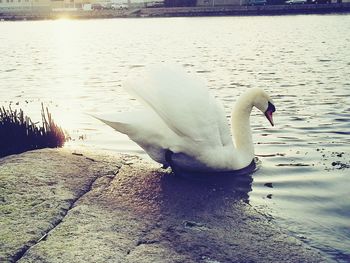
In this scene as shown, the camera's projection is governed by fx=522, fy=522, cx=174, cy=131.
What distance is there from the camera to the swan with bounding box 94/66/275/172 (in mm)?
6484

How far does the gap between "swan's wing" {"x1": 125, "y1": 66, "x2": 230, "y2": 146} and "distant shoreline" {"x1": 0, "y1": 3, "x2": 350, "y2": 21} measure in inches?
3525

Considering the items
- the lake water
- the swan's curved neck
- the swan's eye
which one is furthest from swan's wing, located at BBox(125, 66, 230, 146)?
the swan's eye

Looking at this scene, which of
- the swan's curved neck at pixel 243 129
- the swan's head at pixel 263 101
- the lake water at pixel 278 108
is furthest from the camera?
the swan's head at pixel 263 101

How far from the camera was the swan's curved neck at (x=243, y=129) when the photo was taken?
7551 mm

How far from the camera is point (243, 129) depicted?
756cm

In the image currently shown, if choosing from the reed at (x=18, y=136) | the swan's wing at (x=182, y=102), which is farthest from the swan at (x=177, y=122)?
the reed at (x=18, y=136)

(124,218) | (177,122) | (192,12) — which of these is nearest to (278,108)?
(177,122)

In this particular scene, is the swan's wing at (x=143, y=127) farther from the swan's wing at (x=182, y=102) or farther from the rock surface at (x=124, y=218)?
the rock surface at (x=124, y=218)

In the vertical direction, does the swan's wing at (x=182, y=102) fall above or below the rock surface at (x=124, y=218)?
above

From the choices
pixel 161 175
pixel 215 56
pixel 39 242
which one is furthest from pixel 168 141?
pixel 215 56

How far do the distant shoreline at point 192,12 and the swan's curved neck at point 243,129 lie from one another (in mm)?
88530

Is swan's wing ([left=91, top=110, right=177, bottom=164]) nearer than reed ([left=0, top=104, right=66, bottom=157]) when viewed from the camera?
Yes

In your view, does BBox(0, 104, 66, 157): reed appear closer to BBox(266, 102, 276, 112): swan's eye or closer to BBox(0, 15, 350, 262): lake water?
BBox(0, 15, 350, 262): lake water

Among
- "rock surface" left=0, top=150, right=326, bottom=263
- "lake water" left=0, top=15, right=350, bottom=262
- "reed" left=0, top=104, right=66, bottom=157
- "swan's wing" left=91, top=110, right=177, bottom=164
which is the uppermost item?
"swan's wing" left=91, top=110, right=177, bottom=164
